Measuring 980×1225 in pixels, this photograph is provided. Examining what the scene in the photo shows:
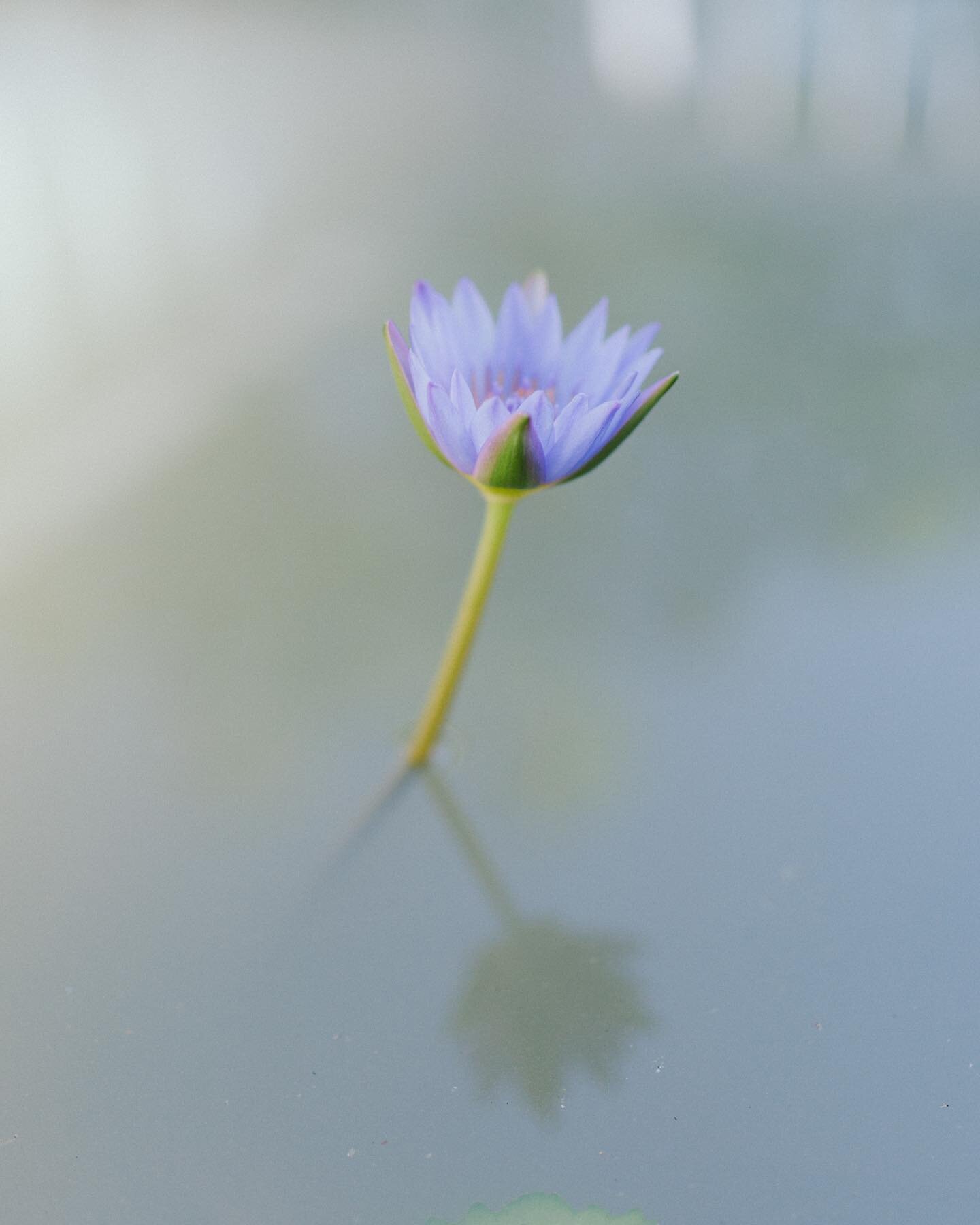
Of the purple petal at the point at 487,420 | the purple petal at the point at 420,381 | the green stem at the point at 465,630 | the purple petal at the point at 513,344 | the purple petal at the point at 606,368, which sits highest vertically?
the purple petal at the point at 420,381

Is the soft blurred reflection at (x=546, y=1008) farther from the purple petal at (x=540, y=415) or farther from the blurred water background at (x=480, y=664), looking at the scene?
the purple petal at (x=540, y=415)

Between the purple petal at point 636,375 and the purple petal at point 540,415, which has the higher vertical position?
the purple petal at point 540,415

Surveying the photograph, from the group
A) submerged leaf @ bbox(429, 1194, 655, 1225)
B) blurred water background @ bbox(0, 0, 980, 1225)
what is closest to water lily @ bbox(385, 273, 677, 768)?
blurred water background @ bbox(0, 0, 980, 1225)

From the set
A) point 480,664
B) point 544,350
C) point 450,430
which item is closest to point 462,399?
point 450,430

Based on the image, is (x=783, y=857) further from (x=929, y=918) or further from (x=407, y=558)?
(x=407, y=558)

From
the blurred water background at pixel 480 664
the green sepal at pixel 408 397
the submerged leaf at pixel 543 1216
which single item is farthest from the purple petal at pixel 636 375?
the submerged leaf at pixel 543 1216

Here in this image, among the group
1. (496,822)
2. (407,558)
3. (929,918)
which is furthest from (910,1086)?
(407,558)

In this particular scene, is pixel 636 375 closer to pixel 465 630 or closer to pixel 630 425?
pixel 630 425
